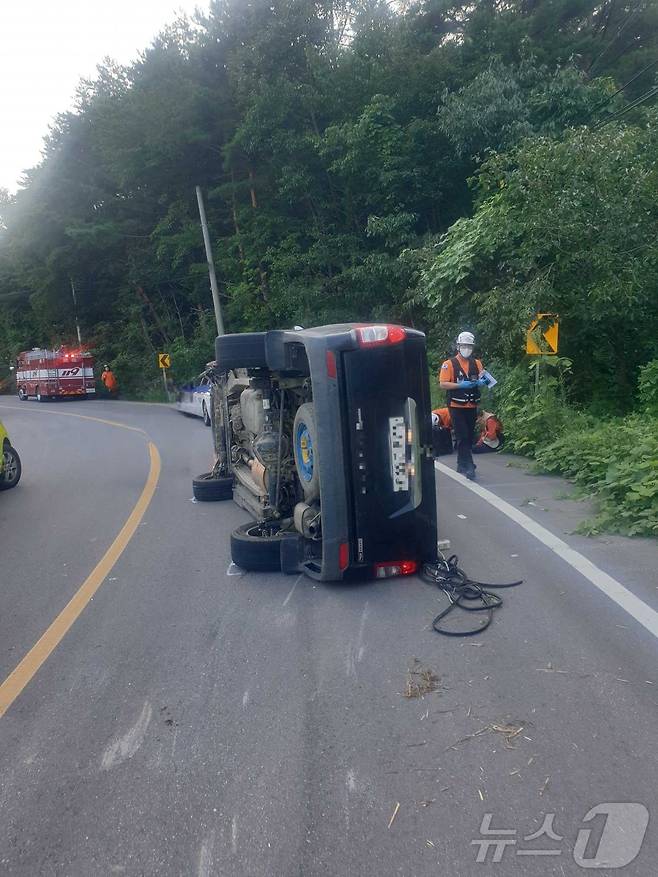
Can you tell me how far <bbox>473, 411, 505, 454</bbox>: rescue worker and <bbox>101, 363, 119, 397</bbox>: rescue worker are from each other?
33.4 meters

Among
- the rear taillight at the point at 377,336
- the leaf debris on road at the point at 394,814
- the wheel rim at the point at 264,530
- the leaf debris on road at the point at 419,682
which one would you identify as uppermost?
the rear taillight at the point at 377,336

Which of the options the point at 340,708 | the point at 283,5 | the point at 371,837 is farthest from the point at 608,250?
the point at 283,5

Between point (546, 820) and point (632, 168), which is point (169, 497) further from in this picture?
point (632, 168)

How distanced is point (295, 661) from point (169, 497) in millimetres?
6463

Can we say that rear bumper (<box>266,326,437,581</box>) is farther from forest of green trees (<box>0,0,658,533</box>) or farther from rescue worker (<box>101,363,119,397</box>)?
rescue worker (<box>101,363,119,397</box>)

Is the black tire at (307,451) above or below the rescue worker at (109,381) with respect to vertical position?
above

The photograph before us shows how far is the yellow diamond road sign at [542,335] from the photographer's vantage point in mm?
14664

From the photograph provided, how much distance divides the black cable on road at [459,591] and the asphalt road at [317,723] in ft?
0.32

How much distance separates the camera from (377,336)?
6.18 meters

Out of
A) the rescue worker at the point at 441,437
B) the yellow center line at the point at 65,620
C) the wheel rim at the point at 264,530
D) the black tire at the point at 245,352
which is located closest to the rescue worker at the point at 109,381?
the rescue worker at the point at 441,437

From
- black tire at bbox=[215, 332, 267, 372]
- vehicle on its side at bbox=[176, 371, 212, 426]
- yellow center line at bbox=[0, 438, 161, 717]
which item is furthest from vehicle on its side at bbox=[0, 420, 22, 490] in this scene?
vehicle on its side at bbox=[176, 371, 212, 426]

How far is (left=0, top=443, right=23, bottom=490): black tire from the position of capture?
12736 mm

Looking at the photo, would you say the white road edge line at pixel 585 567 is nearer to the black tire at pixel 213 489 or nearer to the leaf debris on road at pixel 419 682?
the leaf debris on road at pixel 419 682

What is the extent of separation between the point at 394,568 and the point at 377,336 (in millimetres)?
1790
